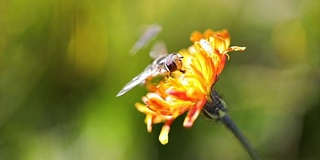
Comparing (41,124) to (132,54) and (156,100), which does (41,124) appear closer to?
(132,54)

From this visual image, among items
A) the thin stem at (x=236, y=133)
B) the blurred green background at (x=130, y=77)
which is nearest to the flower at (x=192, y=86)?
the thin stem at (x=236, y=133)

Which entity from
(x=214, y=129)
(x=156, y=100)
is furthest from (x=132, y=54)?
(x=156, y=100)

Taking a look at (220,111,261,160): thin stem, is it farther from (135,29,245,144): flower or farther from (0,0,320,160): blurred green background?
(0,0,320,160): blurred green background

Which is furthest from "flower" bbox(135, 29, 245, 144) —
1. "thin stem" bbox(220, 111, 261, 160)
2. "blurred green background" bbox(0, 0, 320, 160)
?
"blurred green background" bbox(0, 0, 320, 160)

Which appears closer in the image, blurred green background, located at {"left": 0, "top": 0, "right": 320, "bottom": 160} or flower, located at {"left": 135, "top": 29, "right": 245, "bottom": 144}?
flower, located at {"left": 135, "top": 29, "right": 245, "bottom": 144}

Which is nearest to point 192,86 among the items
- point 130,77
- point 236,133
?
point 236,133

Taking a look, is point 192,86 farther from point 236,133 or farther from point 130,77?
point 130,77
